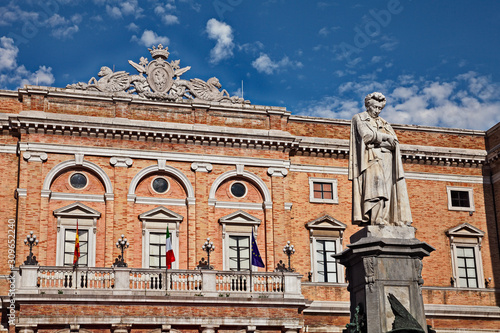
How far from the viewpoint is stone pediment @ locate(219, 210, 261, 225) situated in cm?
3584

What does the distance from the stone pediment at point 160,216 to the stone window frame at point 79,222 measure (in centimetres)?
203

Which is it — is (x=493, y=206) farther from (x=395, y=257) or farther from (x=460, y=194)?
(x=395, y=257)

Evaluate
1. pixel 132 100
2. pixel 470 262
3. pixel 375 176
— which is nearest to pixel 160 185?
pixel 132 100

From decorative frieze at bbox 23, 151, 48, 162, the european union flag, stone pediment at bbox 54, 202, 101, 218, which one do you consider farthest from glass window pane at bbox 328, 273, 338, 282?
decorative frieze at bbox 23, 151, 48, 162

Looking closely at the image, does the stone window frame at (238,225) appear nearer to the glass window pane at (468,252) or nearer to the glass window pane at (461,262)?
the glass window pane at (461,262)

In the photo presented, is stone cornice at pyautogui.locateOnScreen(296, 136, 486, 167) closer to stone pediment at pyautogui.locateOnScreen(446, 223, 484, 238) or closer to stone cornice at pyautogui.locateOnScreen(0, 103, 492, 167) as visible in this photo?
stone cornice at pyautogui.locateOnScreen(0, 103, 492, 167)

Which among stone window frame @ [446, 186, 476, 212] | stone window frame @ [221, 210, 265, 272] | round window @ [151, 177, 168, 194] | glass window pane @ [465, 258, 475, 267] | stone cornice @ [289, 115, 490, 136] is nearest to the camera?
round window @ [151, 177, 168, 194]

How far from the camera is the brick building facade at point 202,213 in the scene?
105 feet

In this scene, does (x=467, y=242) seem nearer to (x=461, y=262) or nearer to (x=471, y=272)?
(x=461, y=262)

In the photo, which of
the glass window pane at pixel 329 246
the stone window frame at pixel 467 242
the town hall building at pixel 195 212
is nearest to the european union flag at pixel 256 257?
the town hall building at pixel 195 212

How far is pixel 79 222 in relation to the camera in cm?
3431

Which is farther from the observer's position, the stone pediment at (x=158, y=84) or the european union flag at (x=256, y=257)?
the stone pediment at (x=158, y=84)

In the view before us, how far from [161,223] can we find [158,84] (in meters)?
6.70

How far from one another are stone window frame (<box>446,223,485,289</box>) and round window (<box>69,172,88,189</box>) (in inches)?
703
